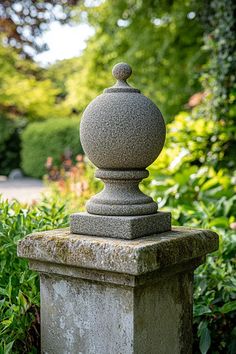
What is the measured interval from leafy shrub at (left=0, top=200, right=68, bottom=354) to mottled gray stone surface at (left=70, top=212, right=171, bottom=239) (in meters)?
0.46

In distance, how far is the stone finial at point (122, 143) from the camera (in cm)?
230

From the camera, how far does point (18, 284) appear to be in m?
2.88

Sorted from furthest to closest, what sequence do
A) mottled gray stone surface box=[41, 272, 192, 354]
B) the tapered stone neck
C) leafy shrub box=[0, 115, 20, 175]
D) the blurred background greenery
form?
leafy shrub box=[0, 115, 20, 175] → the blurred background greenery → the tapered stone neck → mottled gray stone surface box=[41, 272, 192, 354]

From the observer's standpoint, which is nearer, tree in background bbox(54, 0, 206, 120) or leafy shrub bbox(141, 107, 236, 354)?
leafy shrub bbox(141, 107, 236, 354)

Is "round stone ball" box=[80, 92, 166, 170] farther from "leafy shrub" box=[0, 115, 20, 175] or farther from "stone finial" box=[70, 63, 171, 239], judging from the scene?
"leafy shrub" box=[0, 115, 20, 175]

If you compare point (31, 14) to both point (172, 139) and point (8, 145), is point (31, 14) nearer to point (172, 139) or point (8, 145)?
point (172, 139)

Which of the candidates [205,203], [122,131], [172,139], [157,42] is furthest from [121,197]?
[157,42]

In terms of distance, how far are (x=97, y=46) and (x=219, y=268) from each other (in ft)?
30.2

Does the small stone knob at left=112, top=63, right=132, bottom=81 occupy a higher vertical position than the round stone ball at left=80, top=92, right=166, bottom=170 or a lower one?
higher

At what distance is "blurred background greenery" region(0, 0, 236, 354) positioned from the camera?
3004 mm

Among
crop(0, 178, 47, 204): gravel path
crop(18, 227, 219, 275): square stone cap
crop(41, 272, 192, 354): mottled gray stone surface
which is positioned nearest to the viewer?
crop(18, 227, 219, 275): square stone cap

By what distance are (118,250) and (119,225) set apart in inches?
6.7

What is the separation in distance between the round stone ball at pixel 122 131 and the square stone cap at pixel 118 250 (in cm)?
33

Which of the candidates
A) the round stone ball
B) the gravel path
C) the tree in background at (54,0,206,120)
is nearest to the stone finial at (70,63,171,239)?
the round stone ball
